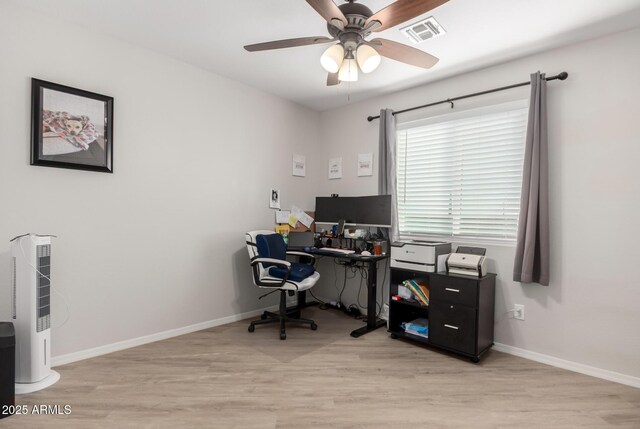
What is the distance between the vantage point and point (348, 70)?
2.11 m

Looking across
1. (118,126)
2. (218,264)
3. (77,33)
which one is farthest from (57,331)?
(77,33)

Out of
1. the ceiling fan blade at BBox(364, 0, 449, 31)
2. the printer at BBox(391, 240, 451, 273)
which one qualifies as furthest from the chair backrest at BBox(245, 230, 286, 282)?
the ceiling fan blade at BBox(364, 0, 449, 31)

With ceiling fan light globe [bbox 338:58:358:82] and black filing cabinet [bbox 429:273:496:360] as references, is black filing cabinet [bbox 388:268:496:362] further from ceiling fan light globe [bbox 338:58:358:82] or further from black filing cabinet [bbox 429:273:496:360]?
ceiling fan light globe [bbox 338:58:358:82]

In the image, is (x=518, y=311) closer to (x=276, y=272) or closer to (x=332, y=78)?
(x=276, y=272)

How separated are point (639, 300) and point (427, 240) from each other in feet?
5.28

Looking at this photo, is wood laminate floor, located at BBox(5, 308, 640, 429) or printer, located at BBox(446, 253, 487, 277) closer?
wood laminate floor, located at BBox(5, 308, 640, 429)

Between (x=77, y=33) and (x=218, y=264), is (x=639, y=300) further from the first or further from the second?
(x=77, y=33)

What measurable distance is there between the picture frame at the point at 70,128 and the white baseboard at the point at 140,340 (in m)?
1.41

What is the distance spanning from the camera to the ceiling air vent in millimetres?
2276

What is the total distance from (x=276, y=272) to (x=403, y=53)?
2123 mm

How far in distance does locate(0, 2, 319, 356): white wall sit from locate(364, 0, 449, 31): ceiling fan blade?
2.02m

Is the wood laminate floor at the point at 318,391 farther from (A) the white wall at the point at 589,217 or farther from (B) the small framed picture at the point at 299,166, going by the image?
(B) the small framed picture at the point at 299,166

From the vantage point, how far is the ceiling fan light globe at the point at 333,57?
1.93 m

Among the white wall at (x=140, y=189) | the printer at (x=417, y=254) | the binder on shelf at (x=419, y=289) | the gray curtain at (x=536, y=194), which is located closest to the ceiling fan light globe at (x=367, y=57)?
the gray curtain at (x=536, y=194)
